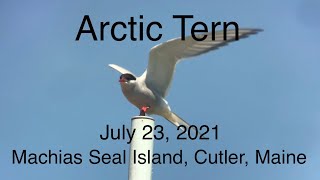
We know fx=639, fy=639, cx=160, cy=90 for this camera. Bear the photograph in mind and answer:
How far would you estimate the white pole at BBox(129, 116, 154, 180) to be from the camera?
17.5 feet

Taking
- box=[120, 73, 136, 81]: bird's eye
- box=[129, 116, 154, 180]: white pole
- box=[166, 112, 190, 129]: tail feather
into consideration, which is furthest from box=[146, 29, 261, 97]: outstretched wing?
box=[129, 116, 154, 180]: white pole

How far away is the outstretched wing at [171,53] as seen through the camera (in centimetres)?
667

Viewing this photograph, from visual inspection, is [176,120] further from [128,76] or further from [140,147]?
[140,147]

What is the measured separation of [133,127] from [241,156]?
1134 millimetres

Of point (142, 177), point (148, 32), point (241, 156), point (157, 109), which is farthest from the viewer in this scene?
point (157, 109)

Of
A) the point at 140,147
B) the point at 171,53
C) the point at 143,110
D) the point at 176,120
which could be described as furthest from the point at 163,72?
the point at 140,147

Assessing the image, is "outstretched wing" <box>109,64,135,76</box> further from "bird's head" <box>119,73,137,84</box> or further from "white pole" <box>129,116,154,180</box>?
"white pole" <box>129,116,154,180</box>

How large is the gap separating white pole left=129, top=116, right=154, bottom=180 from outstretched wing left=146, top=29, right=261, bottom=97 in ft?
5.10

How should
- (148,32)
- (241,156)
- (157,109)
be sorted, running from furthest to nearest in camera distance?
(157,109) < (148,32) < (241,156)

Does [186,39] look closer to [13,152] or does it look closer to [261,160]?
[261,160]

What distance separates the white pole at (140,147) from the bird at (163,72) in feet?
3.59

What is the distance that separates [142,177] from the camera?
17.4ft

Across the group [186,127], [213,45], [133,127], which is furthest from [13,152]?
[213,45]

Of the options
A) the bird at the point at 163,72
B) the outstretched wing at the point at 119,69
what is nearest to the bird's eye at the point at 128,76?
the bird at the point at 163,72
